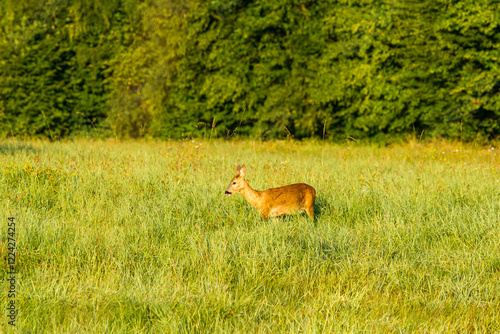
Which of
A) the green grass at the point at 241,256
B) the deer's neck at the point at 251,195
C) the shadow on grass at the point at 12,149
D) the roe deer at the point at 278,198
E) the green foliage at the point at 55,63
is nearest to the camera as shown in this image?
the green grass at the point at 241,256

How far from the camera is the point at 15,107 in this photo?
50.8ft

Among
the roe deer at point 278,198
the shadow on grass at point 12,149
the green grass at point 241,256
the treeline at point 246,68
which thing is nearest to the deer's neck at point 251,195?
the roe deer at point 278,198

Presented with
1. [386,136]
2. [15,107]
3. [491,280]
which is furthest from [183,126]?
[491,280]

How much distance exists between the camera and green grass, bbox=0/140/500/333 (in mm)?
3408

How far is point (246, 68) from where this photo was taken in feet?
49.1

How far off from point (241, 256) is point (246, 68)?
37.6ft

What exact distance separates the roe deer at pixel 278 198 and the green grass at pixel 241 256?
157mm

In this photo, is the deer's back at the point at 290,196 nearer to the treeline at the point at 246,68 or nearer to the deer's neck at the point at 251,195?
the deer's neck at the point at 251,195

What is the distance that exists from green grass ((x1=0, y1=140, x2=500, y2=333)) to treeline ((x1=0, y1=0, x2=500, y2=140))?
7.71m

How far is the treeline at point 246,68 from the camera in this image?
545 inches

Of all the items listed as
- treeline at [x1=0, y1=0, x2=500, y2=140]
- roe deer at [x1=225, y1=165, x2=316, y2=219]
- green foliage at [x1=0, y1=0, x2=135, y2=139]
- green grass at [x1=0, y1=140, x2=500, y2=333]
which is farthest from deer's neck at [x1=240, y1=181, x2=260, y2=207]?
green foliage at [x1=0, y1=0, x2=135, y2=139]

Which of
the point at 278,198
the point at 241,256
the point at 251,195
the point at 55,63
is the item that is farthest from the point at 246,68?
the point at 241,256

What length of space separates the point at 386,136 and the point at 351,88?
1.94 m

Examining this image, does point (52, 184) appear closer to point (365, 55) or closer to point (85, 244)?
point (85, 244)
